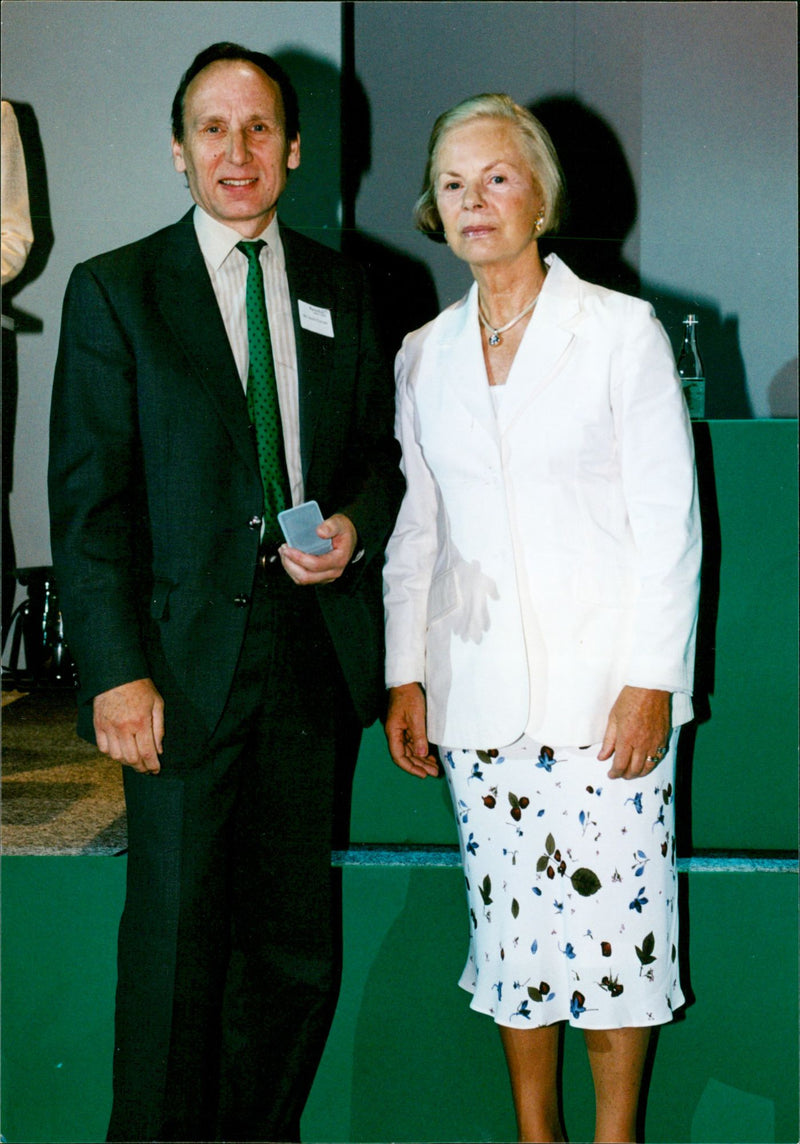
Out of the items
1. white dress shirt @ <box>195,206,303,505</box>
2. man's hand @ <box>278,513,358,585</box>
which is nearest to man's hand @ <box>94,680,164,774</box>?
man's hand @ <box>278,513,358,585</box>

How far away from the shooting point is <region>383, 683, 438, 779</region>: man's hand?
5.76 ft

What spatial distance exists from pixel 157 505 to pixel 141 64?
187cm

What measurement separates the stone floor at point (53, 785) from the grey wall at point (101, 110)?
0.48m

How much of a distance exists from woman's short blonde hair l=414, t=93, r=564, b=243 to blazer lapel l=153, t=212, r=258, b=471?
43 cm

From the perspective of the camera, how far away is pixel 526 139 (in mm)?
1637

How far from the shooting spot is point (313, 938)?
170 centimetres

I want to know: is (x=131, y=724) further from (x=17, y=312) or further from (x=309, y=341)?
(x=17, y=312)

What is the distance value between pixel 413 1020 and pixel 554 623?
34.5 inches

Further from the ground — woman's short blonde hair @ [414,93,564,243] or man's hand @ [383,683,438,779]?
woman's short blonde hair @ [414,93,564,243]

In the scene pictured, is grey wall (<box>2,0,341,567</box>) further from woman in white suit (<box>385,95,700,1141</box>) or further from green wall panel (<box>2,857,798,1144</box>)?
woman in white suit (<box>385,95,700,1141</box>)

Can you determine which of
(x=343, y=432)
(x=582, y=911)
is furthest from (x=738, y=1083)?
(x=343, y=432)

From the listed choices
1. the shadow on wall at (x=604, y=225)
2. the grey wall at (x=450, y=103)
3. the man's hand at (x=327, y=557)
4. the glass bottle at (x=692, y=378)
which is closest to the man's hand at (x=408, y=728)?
the man's hand at (x=327, y=557)

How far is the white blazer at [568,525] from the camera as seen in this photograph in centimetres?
155

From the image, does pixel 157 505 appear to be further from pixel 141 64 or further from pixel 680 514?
pixel 141 64
